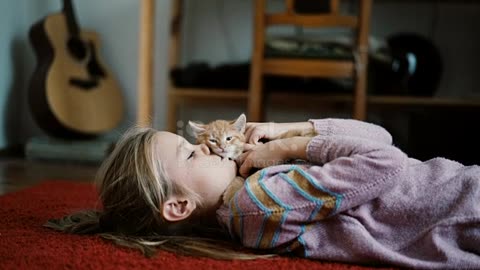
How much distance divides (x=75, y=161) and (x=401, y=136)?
142 cm

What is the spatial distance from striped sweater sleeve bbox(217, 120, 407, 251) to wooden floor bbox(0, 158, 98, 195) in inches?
34.8

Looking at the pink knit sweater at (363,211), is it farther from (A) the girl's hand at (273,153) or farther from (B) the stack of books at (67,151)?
(B) the stack of books at (67,151)

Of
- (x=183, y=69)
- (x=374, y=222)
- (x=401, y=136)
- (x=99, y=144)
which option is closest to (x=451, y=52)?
(x=401, y=136)

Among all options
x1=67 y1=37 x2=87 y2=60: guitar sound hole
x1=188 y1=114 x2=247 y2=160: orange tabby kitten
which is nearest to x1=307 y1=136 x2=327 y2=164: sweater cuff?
x1=188 y1=114 x2=247 y2=160: orange tabby kitten

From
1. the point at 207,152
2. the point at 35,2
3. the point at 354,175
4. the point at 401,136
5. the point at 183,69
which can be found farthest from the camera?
the point at 35,2

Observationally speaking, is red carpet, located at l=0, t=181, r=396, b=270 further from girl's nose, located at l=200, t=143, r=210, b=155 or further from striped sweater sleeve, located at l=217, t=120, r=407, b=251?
girl's nose, located at l=200, t=143, r=210, b=155

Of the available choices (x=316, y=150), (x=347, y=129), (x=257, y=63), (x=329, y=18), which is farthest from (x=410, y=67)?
(x=316, y=150)

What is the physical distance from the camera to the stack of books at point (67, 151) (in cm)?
215

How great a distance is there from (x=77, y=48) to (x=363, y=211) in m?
1.80

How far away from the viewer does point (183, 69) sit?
2.10 meters

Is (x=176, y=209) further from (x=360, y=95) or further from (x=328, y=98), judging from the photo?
(x=328, y=98)

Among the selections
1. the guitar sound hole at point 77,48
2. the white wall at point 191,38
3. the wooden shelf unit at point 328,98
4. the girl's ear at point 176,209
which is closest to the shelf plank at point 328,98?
the wooden shelf unit at point 328,98

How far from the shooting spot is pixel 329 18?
5.59 ft

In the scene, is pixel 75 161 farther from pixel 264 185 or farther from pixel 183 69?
pixel 264 185
